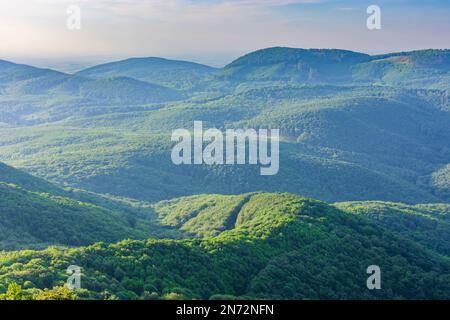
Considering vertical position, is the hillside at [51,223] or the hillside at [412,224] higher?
the hillside at [51,223]

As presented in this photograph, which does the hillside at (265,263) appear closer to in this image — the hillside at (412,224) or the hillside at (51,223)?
the hillside at (51,223)

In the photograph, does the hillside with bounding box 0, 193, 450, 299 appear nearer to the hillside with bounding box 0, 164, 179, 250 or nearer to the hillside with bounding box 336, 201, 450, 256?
the hillside with bounding box 0, 164, 179, 250

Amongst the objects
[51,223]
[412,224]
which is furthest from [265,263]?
[412,224]

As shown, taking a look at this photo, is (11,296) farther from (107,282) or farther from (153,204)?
(153,204)

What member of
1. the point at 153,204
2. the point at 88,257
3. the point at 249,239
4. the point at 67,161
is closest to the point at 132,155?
the point at 67,161

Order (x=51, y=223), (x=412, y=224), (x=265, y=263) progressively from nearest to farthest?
(x=265, y=263) < (x=51, y=223) < (x=412, y=224)

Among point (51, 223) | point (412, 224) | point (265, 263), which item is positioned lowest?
point (412, 224)

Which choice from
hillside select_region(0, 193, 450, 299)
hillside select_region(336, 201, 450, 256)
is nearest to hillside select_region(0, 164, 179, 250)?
hillside select_region(0, 193, 450, 299)

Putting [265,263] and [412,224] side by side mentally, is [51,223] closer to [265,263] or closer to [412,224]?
[265,263]

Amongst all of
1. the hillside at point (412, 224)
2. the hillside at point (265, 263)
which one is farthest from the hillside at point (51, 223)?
the hillside at point (412, 224)
